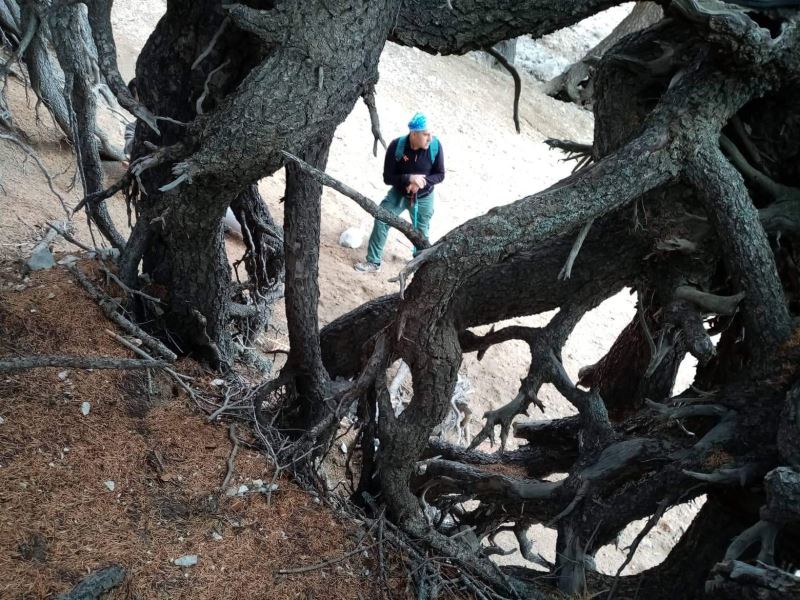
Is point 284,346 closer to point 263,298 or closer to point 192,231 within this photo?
point 263,298

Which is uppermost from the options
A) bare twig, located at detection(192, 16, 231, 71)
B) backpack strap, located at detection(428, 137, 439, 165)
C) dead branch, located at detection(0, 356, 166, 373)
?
bare twig, located at detection(192, 16, 231, 71)

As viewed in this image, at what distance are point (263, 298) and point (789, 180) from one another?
9.71ft

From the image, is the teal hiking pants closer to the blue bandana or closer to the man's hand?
the man's hand

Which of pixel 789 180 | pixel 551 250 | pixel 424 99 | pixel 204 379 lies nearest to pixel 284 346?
pixel 204 379

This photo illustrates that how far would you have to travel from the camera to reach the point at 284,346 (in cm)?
610

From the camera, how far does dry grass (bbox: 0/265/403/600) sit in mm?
2354

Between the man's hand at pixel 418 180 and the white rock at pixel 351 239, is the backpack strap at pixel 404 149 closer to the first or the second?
the man's hand at pixel 418 180

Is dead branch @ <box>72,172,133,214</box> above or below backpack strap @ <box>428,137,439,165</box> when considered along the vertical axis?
below

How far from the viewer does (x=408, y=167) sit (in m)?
7.36

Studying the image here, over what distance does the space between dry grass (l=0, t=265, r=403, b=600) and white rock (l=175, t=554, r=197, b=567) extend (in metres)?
0.02

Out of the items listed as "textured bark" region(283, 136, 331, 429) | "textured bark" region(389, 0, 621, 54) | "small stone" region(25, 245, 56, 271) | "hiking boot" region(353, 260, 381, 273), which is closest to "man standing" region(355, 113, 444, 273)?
"hiking boot" region(353, 260, 381, 273)

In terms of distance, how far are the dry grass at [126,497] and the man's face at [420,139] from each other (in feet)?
14.6

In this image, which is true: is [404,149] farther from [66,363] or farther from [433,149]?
[66,363]

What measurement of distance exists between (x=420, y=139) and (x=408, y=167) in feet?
1.04
